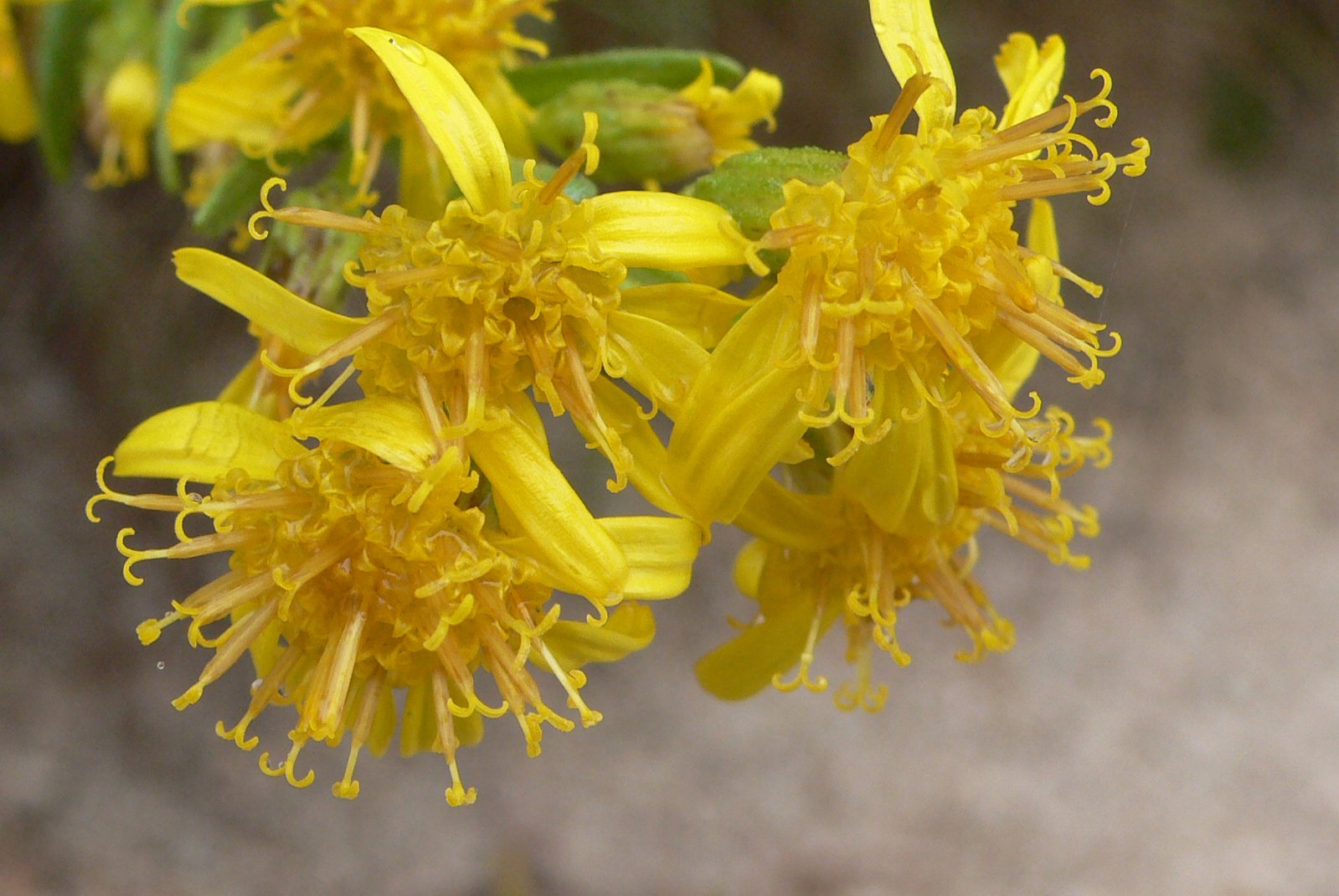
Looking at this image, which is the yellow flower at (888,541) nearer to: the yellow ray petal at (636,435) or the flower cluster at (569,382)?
the flower cluster at (569,382)

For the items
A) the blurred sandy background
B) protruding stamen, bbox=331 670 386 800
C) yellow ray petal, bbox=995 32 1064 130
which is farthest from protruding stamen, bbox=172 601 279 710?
the blurred sandy background

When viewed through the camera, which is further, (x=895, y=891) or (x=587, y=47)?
(x=895, y=891)

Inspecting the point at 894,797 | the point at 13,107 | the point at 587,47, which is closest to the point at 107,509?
the point at 13,107

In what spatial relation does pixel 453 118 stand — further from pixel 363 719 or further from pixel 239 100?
pixel 363 719

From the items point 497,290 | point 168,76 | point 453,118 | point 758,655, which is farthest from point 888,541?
point 168,76

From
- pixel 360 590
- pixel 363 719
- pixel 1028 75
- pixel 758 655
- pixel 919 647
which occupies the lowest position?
pixel 919 647

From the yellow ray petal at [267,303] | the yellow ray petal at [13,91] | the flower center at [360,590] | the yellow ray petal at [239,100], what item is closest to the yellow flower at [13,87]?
the yellow ray petal at [13,91]

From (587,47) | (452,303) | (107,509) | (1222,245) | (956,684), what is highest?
(452,303)

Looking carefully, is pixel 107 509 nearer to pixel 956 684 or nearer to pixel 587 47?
pixel 587 47
